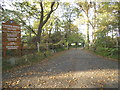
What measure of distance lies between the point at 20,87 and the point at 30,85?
1.12 ft

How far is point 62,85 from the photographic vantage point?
3.34 meters

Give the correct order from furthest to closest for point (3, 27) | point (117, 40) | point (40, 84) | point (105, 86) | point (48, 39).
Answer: point (48, 39) < point (117, 40) < point (3, 27) < point (40, 84) < point (105, 86)

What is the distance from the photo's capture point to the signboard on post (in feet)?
19.7

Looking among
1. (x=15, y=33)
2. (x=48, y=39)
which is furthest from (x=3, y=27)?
(x=48, y=39)

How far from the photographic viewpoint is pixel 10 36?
629 cm

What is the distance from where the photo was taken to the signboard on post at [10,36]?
19.7 ft

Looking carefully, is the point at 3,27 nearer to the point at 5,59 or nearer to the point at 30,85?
the point at 5,59

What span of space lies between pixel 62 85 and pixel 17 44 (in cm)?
494

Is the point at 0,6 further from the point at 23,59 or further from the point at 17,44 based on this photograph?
the point at 23,59

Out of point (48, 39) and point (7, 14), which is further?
point (48, 39)

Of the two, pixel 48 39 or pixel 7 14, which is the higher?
pixel 7 14

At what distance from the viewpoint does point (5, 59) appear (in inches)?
225

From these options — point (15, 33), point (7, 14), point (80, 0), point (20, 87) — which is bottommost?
point (20, 87)

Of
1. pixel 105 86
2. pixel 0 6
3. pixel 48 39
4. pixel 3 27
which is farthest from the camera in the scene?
pixel 48 39
